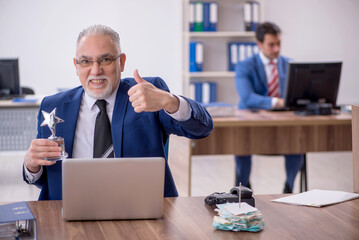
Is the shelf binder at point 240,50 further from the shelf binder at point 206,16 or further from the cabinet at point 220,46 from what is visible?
the shelf binder at point 206,16

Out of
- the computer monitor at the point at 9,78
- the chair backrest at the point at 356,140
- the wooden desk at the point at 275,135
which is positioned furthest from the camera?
the computer monitor at the point at 9,78

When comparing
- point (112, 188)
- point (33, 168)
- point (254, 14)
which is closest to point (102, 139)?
point (33, 168)

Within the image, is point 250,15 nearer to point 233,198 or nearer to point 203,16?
point 203,16

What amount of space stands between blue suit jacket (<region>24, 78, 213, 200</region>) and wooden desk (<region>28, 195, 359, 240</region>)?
25cm

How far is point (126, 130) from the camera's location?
2057 mm

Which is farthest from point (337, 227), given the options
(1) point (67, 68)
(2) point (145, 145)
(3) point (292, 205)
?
(1) point (67, 68)

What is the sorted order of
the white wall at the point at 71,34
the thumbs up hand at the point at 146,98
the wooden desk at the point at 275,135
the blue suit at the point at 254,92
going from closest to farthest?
the thumbs up hand at the point at 146,98 < the wooden desk at the point at 275,135 < the blue suit at the point at 254,92 < the white wall at the point at 71,34

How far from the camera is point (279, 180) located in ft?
16.4

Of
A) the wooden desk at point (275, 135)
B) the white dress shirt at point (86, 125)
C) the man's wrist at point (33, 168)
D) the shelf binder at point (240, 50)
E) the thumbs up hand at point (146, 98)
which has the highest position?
the shelf binder at point (240, 50)

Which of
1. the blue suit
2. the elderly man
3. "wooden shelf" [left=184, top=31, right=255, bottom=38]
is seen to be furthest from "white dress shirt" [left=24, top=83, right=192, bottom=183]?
"wooden shelf" [left=184, top=31, right=255, bottom=38]

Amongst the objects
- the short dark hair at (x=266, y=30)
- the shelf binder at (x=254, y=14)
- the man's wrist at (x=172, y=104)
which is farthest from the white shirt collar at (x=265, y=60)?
the man's wrist at (x=172, y=104)

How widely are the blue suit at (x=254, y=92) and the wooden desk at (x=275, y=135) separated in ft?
1.20

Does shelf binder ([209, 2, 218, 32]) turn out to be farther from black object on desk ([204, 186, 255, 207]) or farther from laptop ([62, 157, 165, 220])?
laptop ([62, 157, 165, 220])

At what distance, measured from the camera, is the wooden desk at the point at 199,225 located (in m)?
1.49
